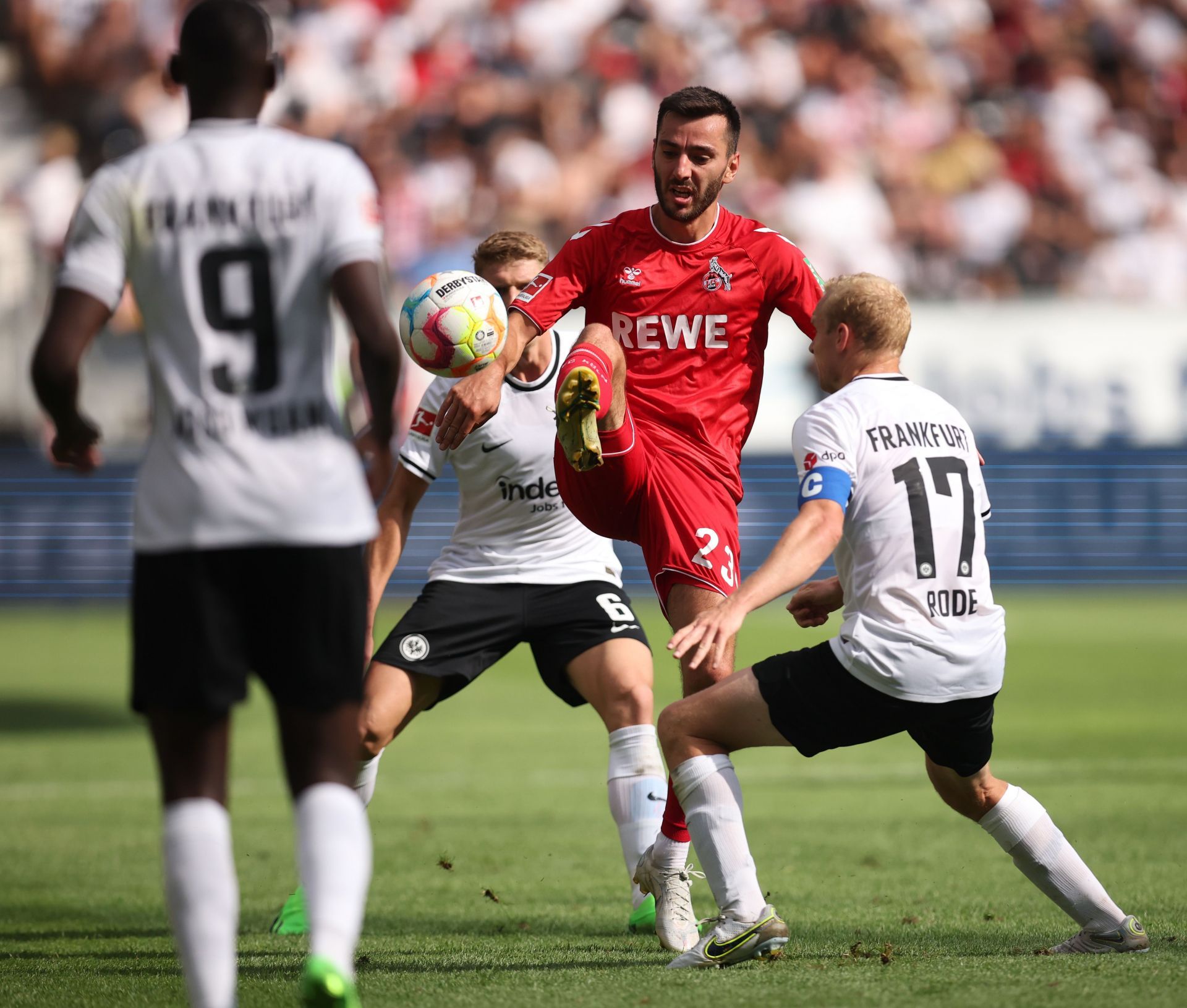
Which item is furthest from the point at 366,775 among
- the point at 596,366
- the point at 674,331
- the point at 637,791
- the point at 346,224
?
the point at 346,224

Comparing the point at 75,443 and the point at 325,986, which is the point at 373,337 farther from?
the point at 325,986

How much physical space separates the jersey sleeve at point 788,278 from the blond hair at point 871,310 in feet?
3.16

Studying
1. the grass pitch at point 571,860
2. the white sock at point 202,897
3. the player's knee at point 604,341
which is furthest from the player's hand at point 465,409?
the white sock at point 202,897

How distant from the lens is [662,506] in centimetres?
542

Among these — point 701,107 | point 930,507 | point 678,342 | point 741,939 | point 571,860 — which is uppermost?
point 701,107

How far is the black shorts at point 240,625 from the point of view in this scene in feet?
11.3

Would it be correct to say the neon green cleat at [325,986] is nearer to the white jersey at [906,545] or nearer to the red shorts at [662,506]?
the white jersey at [906,545]

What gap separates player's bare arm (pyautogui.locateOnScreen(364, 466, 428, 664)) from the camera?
233 inches

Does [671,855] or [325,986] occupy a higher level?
[325,986]

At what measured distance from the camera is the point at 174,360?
11.4 ft

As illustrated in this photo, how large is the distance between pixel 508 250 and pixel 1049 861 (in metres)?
2.95

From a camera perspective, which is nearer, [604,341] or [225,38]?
[225,38]

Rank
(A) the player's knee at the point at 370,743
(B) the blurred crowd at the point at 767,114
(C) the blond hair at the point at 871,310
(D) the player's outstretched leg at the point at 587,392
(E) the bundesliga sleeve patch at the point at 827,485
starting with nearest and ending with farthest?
(E) the bundesliga sleeve patch at the point at 827,485 < (C) the blond hair at the point at 871,310 < (D) the player's outstretched leg at the point at 587,392 < (A) the player's knee at the point at 370,743 < (B) the blurred crowd at the point at 767,114

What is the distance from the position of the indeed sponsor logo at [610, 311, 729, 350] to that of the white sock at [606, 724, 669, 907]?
4.54ft
